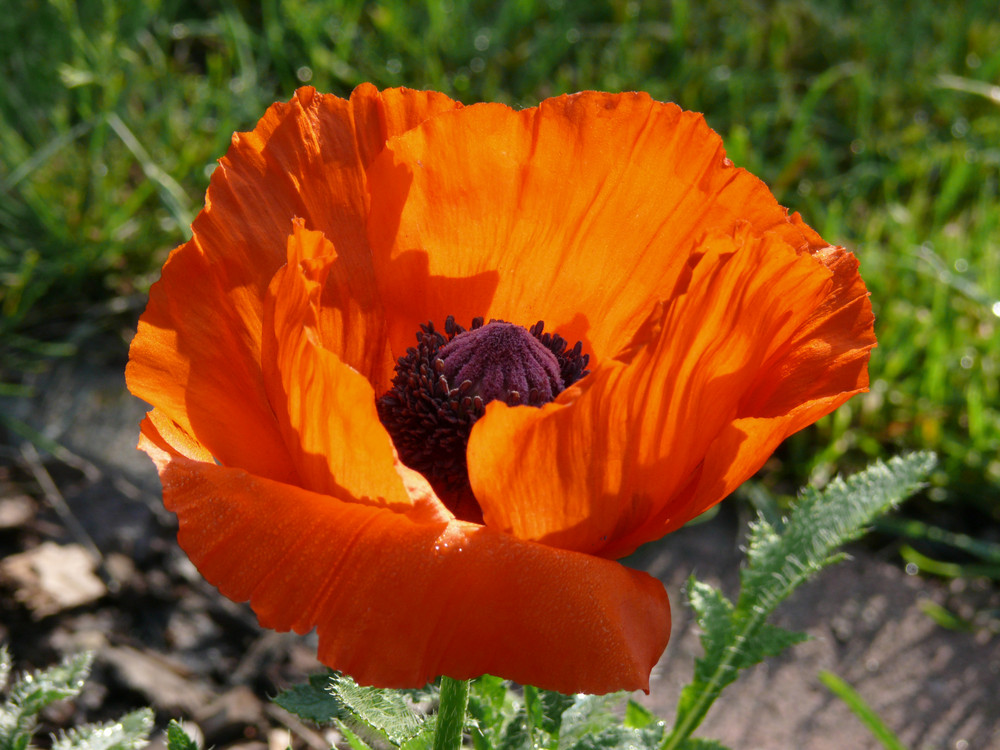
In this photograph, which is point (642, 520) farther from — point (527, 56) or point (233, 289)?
point (527, 56)

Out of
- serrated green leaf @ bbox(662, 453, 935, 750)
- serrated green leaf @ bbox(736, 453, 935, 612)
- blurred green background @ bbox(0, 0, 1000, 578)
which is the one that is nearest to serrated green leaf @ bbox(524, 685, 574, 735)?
serrated green leaf @ bbox(662, 453, 935, 750)

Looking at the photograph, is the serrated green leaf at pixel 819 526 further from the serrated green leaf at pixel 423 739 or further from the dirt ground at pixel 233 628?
the dirt ground at pixel 233 628

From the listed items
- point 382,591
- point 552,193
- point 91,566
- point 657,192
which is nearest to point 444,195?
point 552,193

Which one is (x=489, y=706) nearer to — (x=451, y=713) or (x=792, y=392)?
(x=451, y=713)

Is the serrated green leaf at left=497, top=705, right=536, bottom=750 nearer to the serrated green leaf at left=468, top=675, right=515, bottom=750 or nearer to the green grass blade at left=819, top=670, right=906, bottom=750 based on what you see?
the serrated green leaf at left=468, top=675, right=515, bottom=750

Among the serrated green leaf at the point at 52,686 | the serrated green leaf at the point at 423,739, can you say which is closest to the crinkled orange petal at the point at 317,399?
the serrated green leaf at the point at 423,739

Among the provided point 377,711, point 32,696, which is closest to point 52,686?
point 32,696
